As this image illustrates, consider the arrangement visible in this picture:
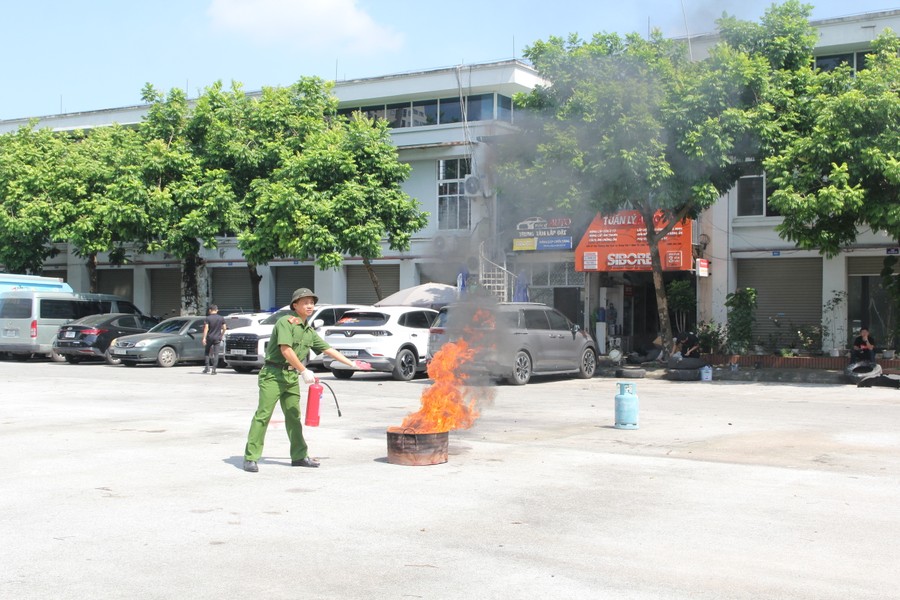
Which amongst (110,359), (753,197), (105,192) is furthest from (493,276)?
(105,192)

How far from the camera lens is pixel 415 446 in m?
9.14

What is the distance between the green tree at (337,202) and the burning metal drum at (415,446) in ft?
62.6

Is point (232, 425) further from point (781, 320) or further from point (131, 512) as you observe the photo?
point (781, 320)

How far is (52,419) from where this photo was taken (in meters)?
12.7

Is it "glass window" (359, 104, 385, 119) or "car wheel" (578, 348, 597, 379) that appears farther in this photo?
"glass window" (359, 104, 385, 119)

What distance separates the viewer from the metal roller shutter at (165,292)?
3959 cm

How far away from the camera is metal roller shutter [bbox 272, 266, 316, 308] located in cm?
3538

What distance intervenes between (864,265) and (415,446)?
19777 millimetres

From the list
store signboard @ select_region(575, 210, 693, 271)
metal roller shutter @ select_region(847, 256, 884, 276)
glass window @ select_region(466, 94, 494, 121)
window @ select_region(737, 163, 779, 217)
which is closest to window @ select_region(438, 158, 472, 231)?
glass window @ select_region(466, 94, 494, 121)

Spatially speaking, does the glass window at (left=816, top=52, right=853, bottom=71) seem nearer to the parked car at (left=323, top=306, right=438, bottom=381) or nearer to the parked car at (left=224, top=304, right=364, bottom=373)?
the parked car at (left=323, top=306, right=438, bottom=381)

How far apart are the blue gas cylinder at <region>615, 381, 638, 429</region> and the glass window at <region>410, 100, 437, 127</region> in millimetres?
21514

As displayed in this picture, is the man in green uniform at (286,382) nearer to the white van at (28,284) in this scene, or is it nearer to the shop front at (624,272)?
the shop front at (624,272)

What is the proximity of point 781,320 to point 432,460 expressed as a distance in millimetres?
19440

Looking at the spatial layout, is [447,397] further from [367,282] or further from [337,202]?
[367,282]
